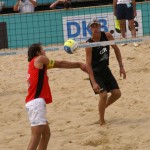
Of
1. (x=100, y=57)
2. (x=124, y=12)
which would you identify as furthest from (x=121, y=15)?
(x=100, y=57)

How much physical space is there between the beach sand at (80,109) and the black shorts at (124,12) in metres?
0.68

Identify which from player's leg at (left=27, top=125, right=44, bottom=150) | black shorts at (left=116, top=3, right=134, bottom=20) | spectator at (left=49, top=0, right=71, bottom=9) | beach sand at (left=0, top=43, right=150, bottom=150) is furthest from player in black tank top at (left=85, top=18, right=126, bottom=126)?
spectator at (left=49, top=0, right=71, bottom=9)

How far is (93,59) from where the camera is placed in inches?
346

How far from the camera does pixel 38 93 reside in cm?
700

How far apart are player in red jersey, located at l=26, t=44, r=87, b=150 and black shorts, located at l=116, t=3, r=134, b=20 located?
641cm

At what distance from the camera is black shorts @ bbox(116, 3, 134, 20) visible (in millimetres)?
13261

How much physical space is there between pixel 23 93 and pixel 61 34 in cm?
325

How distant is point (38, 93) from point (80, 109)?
9.84 feet

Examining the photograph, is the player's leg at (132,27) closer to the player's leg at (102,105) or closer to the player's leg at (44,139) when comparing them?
the player's leg at (102,105)

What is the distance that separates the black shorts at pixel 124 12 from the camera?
13261 mm

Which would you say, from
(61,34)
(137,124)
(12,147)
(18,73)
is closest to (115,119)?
(137,124)

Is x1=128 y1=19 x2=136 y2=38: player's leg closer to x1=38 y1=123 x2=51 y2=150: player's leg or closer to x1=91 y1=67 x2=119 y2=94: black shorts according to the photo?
x1=91 y1=67 x2=119 y2=94: black shorts

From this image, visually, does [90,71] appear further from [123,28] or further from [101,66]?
[123,28]

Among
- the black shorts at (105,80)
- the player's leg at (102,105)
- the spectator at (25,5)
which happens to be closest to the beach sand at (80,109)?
the player's leg at (102,105)
